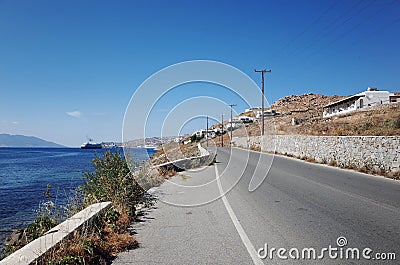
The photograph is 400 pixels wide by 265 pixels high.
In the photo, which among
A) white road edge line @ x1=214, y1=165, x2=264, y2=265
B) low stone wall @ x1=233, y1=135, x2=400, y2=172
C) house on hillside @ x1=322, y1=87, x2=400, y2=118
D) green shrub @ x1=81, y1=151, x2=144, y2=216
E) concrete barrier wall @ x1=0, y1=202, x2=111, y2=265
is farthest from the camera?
house on hillside @ x1=322, y1=87, x2=400, y2=118

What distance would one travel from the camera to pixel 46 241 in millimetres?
4832

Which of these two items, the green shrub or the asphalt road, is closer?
the asphalt road

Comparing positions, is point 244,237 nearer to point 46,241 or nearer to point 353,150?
point 46,241

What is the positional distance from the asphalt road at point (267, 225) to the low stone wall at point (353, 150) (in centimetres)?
484

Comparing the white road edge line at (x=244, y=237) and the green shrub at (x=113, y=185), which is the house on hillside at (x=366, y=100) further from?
the green shrub at (x=113, y=185)

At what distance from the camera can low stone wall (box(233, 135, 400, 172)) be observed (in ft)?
53.1

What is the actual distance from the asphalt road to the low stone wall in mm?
4841

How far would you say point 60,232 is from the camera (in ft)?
17.2

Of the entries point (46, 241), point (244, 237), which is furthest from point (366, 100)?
point (46, 241)

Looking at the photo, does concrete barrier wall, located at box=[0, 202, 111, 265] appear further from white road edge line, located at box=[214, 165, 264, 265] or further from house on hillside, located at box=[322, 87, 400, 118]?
house on hillside, located at box=[322, 87, 400, 118]

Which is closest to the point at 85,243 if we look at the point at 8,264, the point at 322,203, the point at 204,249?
the point at 8,264

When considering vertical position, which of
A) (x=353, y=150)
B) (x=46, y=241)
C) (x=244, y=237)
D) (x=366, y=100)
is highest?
(x=366, y=100)

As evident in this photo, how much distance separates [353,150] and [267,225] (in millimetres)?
14831

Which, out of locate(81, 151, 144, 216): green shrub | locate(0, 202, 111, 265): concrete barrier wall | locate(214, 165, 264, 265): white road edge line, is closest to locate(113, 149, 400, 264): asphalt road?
locate(214, 165, 264, 265): white road edge line
